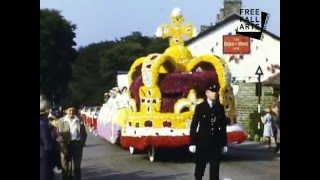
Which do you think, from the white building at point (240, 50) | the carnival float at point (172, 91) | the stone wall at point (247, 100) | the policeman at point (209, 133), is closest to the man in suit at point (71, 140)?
the carnival float at point (172, 91)

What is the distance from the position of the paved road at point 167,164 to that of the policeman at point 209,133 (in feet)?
0.12

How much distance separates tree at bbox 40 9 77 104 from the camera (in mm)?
4172

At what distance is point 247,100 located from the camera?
4.27 m

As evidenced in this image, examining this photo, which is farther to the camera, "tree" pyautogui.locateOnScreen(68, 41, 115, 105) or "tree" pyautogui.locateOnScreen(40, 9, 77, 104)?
"tree" pyautogui.locateOnScreen(68, 41, 115, 105)

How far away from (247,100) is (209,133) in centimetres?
26

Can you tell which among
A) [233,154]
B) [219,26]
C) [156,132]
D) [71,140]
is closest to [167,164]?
[156,132]

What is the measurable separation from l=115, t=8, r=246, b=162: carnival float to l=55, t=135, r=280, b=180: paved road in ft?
0.18

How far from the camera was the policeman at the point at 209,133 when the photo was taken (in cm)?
421

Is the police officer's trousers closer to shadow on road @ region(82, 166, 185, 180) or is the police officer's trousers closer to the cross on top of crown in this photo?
shadow on road @ region(82, 166, 185, 180)

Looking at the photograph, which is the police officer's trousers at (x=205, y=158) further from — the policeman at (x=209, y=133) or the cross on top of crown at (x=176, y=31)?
the cross on top of crown at (x=176, y=31)

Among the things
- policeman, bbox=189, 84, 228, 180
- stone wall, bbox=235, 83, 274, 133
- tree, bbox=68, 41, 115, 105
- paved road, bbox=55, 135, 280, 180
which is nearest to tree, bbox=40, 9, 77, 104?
tree, bbox=68, 41, 115, 105

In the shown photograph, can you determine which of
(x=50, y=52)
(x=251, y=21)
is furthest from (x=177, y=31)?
(x=50, y=52)
